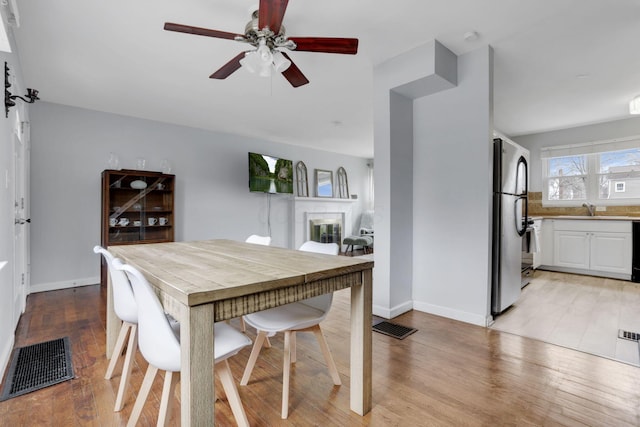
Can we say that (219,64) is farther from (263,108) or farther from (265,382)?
(265,382)

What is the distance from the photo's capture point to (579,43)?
2664mm

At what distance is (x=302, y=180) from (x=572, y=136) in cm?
499

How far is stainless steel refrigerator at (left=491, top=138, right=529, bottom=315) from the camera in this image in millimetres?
2834

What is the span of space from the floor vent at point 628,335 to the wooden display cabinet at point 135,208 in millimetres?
5216

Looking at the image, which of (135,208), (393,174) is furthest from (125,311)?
(135,208)

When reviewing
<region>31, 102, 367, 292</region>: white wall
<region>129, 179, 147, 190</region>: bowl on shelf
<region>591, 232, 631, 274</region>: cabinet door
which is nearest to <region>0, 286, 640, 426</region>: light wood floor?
<region>31, 102, 367, 292</region>: white wall

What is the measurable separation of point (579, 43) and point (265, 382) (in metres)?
3.67

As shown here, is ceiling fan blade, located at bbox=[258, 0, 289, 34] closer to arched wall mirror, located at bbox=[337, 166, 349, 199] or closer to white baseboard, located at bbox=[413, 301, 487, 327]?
white baseboard, located at bbox=[413, 301, 487, 327]

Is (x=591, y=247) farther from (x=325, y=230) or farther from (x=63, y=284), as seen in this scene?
(x=63, y=284)

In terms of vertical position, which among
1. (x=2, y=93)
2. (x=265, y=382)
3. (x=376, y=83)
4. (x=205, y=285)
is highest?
(x=376, y=83)

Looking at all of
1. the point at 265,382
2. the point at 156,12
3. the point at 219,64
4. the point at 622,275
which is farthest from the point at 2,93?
the point at 622,275

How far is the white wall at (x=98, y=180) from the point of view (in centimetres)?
395

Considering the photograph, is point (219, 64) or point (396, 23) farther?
point (219, 64)

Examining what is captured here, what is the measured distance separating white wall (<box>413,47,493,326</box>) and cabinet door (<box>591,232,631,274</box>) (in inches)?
123
